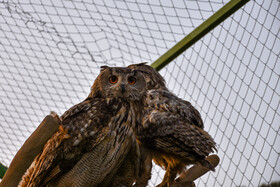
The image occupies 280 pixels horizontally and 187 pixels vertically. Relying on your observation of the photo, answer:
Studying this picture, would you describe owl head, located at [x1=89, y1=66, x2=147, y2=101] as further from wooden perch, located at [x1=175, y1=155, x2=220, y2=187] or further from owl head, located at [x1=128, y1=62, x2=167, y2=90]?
owl head, located at [x1=128, y1=62, x2=167, y2=90]

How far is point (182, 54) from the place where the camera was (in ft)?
13.3

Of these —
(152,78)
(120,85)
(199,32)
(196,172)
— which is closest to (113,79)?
(120,85)

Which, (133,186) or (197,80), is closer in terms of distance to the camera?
(133,186)

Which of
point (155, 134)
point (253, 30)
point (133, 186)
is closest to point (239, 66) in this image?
point (253, 30)

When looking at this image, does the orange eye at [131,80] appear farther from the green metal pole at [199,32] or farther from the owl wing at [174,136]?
the green metal pole at [199,32]

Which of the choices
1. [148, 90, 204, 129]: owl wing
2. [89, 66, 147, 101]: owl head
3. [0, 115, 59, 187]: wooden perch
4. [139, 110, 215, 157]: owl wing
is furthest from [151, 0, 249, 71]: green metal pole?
[0, 115, 59, 187]: wooden perch

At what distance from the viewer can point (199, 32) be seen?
3734 mm

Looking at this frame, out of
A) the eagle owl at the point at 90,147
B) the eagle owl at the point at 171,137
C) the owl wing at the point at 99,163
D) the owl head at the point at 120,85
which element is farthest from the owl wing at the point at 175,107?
the owl wing at the point at 99,163

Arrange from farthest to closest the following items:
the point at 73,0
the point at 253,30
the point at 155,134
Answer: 1. the point at 73,0
2. the point at 253,30
3. the point at 155,134

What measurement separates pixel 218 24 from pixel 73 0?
1.68m

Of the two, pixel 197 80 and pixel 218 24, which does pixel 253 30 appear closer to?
pixel 218 24

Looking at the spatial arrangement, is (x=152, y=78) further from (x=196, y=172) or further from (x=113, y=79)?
(x=196, y=172)

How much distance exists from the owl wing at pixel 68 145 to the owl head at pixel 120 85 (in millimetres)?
280

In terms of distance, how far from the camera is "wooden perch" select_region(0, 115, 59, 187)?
1.87 m
